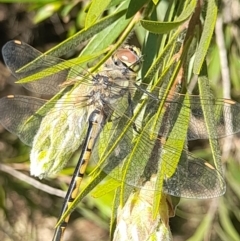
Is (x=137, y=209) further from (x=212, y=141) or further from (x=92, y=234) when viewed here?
(x=92, y=234)

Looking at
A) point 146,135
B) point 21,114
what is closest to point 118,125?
point 146,135

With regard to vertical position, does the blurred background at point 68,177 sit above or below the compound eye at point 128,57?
below

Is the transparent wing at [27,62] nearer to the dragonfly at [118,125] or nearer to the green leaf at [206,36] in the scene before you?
the dragonfly at [118,125]

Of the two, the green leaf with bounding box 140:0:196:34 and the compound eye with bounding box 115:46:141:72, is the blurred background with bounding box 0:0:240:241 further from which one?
the green leaf with bounding box 140:0:196:34

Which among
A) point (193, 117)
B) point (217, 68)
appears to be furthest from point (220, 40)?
point (193, 117)

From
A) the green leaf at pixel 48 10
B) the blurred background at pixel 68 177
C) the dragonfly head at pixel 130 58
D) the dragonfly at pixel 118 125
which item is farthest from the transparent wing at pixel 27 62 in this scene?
the green leaf at pixel 48 10

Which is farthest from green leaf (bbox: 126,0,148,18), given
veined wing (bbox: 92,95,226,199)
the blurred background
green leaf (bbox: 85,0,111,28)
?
the blurred background
